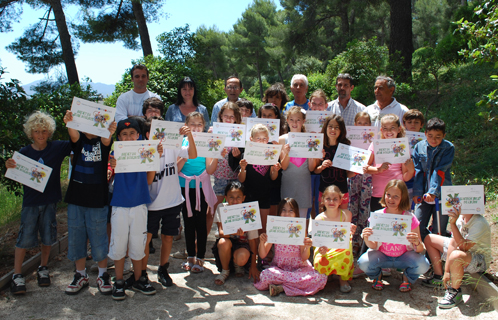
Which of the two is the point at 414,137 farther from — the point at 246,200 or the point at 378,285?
the point at 246,200

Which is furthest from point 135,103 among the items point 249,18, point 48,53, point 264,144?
point 249,18

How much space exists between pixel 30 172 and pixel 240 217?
209cm

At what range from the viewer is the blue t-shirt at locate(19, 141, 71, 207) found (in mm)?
3717

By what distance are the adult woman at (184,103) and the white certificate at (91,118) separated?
1463 millimetres

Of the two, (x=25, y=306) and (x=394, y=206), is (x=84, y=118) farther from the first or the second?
(x=394, y=206)

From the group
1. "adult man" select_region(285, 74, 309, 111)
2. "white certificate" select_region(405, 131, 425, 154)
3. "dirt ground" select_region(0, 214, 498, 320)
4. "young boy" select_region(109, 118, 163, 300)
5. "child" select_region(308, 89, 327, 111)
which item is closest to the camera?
"dirt ground" select_region(0, 214, 498, 320)

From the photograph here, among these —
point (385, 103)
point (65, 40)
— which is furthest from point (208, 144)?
point (65, 40)

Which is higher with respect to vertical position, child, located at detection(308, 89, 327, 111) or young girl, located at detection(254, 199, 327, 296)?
child, located at detection(308, 89, 327, 111)

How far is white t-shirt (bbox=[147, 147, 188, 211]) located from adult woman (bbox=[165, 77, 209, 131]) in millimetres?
1136

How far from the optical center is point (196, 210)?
414cm

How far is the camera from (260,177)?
13.5ft

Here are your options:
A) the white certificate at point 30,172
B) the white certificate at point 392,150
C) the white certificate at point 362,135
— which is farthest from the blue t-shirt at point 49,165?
the white certificate at point 392,150

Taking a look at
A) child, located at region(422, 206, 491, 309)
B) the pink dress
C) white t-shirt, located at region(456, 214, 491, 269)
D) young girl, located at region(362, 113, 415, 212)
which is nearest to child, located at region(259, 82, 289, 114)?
young girl, located at region(362, 113, 415, 212)

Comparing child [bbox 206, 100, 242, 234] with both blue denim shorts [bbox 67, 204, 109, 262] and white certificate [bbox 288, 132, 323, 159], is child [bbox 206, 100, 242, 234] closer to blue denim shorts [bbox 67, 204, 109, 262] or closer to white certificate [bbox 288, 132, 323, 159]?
white certificate [bbox 288, 132, 323, 159]
